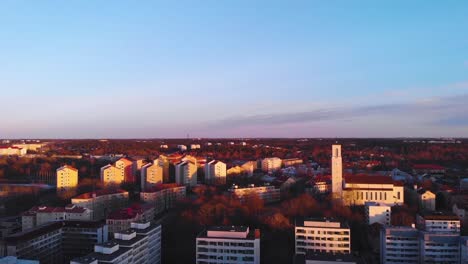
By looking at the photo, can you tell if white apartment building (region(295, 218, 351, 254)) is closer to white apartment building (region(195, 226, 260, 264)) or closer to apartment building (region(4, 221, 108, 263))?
white apartment building (region(195, 226, 260, 264))

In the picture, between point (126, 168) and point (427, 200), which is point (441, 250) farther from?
point (126, 168)

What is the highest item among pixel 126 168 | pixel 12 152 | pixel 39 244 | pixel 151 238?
pixel 12 152

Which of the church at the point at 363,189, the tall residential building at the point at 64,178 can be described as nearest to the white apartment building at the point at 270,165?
the church at the point at 363,189

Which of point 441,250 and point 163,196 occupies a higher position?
point 163,196

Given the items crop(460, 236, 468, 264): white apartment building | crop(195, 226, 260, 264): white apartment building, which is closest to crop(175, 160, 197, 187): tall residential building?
crop(195, 226, 260, 264): white apartment building

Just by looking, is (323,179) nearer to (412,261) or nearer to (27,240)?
(412,261)

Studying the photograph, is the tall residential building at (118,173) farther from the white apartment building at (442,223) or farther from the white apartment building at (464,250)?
the white apartment building at (464,250)

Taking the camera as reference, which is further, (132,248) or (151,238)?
(151,238)

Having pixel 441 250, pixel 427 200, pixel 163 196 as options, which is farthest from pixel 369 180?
pixel 163 196
